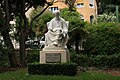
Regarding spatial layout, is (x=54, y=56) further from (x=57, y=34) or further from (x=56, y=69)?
(x=57, y=34)

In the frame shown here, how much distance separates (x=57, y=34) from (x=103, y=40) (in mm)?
7749

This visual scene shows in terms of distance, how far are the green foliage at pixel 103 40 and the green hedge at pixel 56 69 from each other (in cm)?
811

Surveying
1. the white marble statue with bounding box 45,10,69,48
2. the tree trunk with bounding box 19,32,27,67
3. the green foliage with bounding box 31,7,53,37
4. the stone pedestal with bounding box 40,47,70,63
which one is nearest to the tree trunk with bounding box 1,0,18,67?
the tree trunk with bounding box 19,32,27,67

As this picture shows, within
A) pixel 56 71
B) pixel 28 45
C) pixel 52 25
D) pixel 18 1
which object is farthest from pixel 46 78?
pixel 28 45

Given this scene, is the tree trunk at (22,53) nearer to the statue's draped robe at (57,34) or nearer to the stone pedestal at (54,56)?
the statue's draped robe at (57,34)

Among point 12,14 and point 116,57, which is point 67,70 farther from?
point 12,14

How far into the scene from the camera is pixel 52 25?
16531 mm

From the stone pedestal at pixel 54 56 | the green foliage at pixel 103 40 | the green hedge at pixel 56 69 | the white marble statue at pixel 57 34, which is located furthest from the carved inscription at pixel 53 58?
the green foliage at pixel 103 40

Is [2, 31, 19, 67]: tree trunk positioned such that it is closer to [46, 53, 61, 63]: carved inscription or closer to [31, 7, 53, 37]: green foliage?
[46, 53, 61, 63]: carved inscription

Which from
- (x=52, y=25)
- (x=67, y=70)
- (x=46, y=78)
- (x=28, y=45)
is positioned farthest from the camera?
(x=28, y=45)

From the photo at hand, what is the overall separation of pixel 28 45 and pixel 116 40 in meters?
9.67

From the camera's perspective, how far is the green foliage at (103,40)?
22.9 m

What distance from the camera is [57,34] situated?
16234mm

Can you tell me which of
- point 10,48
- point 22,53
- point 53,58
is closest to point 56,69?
point 53,58
